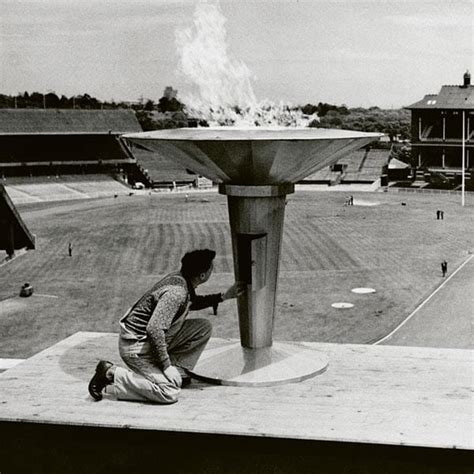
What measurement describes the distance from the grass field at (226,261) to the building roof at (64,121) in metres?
13.2

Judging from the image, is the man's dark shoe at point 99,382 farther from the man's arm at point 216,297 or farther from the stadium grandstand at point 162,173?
the stadium grandstand at point 162,173

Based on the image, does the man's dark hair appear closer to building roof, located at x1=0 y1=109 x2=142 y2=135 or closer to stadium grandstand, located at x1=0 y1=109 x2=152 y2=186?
stadium grandstand, located at x1=0 y1=109 x2=152 y2=186

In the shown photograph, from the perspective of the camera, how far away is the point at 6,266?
3266cm

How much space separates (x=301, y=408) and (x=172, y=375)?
3.55 feet

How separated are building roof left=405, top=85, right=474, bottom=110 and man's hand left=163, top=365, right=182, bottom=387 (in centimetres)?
6797

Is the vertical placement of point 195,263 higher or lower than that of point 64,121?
lower

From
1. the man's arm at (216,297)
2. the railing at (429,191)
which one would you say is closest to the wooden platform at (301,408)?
the man's arm at (216,297)

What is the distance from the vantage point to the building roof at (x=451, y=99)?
232 ft

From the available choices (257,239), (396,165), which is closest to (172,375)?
(257,239)

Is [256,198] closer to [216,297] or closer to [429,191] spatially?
[216,297]

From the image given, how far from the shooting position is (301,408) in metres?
6.23

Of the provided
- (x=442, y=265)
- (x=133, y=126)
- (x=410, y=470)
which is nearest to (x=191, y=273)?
(x=410, y=470)

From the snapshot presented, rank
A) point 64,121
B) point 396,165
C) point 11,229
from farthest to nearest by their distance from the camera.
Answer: point 396,165 < point 64,121 < point 11,229

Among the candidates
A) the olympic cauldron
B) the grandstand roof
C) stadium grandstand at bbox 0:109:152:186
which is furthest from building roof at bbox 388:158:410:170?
the olympic cauldron
